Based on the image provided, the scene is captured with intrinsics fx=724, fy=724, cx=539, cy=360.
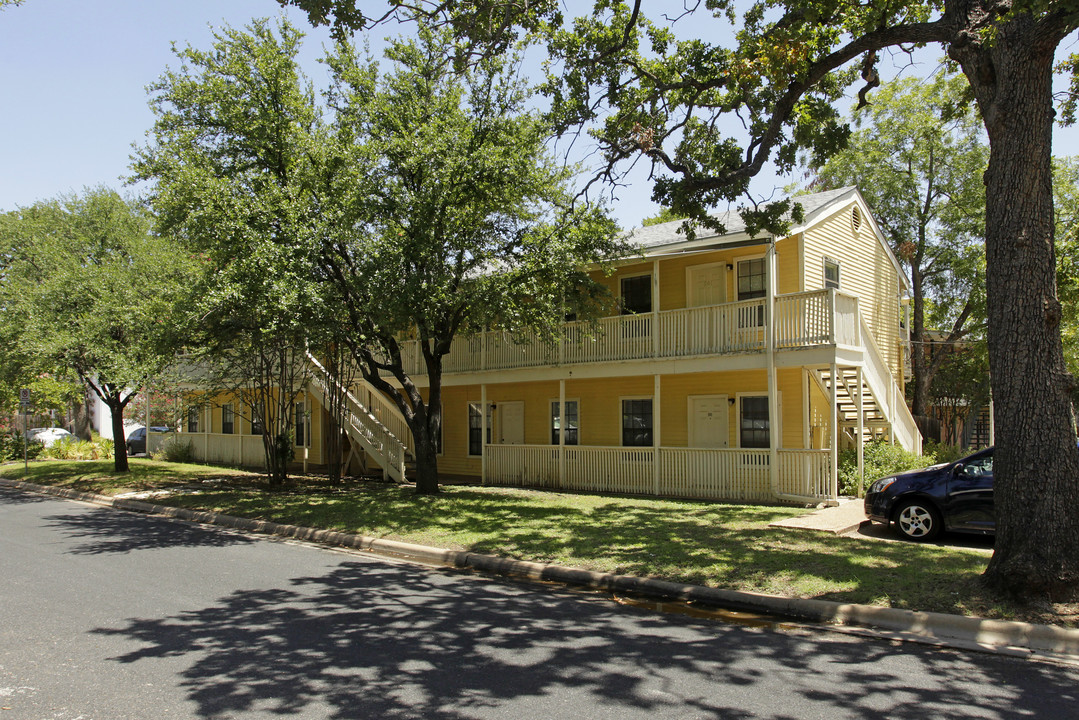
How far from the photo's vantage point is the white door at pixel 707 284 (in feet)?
58.1

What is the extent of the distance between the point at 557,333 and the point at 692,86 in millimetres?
6799

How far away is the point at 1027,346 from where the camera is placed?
6.91 metres

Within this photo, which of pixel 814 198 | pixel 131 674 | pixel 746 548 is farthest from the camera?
pixel 814 198

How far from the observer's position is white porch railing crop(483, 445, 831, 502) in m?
14.5

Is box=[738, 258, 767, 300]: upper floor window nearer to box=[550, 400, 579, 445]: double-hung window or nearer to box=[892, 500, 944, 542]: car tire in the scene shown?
box=[550, 400, 579, 445]: double-hung window

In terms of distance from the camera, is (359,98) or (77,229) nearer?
(359,98)

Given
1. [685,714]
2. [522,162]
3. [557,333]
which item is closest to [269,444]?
[557,333]

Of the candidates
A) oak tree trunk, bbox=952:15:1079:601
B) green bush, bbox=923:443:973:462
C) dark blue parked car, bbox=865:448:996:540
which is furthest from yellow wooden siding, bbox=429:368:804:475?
oak tree trunk, bbox=952:15:1079:601

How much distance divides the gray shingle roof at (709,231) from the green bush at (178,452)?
65.7 feet

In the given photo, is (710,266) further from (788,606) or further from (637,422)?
(788,606)

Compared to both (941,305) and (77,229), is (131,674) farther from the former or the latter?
(941,305)

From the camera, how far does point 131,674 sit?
5.24 meters

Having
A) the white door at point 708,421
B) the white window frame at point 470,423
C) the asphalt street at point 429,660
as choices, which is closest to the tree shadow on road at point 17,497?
the asphalt street at point 429,660

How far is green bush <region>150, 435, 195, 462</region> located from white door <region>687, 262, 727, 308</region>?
21.3 meters
